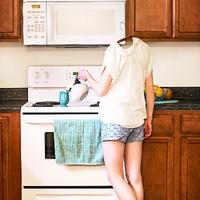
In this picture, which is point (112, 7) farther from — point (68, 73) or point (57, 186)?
point (57, 186)

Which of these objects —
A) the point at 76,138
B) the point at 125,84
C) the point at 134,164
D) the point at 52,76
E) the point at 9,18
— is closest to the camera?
the point at 125,84

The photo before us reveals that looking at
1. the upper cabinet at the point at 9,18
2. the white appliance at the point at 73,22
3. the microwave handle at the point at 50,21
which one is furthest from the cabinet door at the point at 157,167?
the upper cabinet at the point at 9,18

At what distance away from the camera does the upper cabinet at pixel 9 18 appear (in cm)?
335

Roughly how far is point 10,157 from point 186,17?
165 cm

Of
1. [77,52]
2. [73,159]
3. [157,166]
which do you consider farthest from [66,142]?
[77,52]

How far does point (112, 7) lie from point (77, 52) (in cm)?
49

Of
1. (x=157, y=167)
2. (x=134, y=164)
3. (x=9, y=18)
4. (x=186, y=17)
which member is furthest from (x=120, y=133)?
(x=9, y=18)

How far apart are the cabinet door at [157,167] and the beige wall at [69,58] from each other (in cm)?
76

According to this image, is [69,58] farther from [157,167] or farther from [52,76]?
[157,167]

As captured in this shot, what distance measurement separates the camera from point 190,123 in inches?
123

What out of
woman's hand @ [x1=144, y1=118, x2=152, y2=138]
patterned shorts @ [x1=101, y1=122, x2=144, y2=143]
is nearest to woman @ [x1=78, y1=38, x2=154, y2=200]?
patterned shorts @ [x1=101, y1=122, x2=144, y2=143]

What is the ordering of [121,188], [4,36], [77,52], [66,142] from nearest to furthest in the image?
[121,188], [66,142], [4,36], [77,52]

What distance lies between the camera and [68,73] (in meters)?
3.58

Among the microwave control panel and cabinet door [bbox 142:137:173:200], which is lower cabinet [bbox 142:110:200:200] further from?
the microwave control panel
